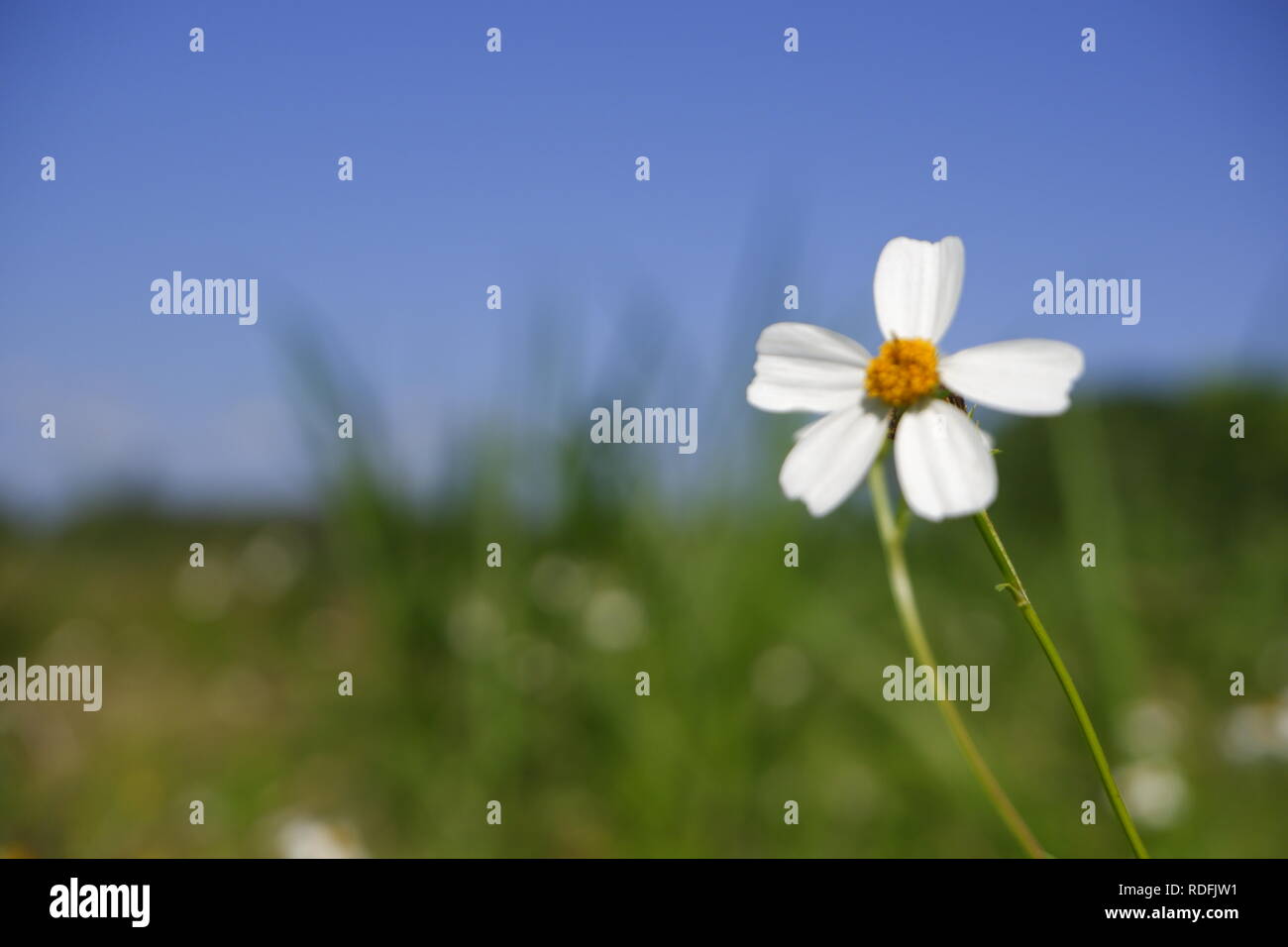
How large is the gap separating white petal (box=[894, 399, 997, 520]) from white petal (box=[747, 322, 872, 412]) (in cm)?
3

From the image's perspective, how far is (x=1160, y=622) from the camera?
1528mm

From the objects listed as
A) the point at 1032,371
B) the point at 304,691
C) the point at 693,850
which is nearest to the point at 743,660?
the point at 693,850

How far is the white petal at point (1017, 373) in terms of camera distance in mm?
261

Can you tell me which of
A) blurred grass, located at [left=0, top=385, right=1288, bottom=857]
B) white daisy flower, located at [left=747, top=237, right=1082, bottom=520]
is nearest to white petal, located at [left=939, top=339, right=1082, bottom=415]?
white daisy flower, located at [left=747, top=237, right=1082, bottom=520]

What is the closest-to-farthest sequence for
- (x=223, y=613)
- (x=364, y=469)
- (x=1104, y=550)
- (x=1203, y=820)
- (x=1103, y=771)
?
(x=1103, y=771), (x=1104, y=550), (x=1203, y=820), (x=364, y=469), (x=223, y=613)

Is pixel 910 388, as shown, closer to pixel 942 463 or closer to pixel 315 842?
pixel 942 463

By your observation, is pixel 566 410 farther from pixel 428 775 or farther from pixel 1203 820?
pixel 1203 820

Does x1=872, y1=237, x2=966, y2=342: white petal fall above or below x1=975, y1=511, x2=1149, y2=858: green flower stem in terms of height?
above

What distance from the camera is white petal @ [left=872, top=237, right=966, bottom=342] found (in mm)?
305

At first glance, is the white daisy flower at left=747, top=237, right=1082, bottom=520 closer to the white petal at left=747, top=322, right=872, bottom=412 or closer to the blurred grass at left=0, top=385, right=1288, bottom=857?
the white petal at left=747, top=322, right=872, bottom=412

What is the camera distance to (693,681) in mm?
1234

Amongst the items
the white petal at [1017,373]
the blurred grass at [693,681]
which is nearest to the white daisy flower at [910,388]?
the white petal at [1017,373]

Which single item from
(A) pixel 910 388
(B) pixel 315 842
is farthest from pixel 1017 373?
(B) pixel 315 842

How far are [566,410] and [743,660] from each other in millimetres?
466
